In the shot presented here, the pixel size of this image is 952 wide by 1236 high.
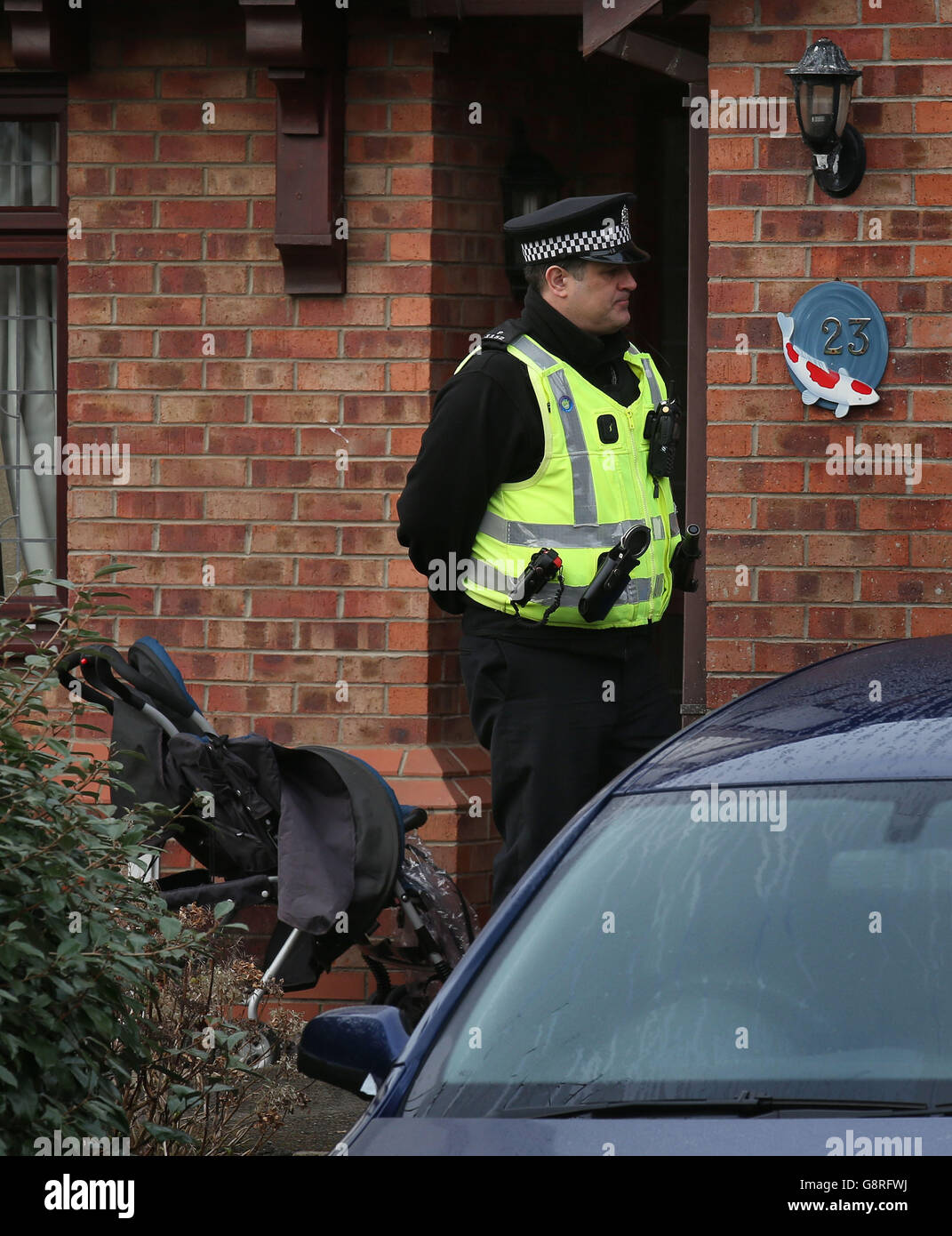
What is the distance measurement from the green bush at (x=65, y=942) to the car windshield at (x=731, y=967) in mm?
776

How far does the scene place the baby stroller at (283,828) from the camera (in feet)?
16.6

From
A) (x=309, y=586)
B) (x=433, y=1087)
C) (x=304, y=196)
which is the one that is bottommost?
(x=433, y=1087)

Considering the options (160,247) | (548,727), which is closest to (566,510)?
(548,727)

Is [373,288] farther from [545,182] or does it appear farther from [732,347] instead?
[732,347]

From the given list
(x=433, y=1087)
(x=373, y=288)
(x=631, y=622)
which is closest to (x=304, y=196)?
(x=373, y=288)

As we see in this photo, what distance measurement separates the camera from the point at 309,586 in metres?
6.32

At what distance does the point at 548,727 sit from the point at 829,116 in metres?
1.97

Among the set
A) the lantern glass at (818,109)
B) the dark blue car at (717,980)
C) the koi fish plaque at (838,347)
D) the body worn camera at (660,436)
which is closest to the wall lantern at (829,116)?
the lantern glass at (818,109)

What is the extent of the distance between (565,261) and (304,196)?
1394 millimetres

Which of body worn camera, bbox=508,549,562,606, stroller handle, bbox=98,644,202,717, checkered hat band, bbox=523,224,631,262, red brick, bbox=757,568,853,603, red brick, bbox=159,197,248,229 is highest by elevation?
red brick, bbox=159,197,248,229

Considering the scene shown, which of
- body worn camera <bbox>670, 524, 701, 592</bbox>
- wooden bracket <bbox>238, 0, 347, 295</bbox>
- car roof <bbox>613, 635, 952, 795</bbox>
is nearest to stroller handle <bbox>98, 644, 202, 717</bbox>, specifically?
body worn camera <bbox>670, 524, 701, 592</bbox>

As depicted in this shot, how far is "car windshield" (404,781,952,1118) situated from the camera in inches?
103

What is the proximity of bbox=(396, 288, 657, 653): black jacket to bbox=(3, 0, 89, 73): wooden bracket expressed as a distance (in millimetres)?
2141

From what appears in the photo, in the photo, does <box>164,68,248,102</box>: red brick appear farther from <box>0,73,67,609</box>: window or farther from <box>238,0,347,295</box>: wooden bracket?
<box>0,73,67,609</box>: window
